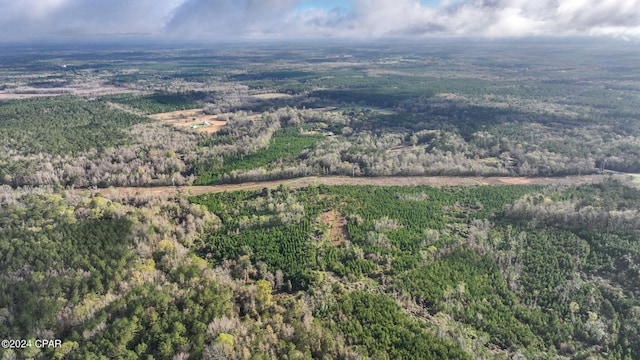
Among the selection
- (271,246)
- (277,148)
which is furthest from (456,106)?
(271,246)

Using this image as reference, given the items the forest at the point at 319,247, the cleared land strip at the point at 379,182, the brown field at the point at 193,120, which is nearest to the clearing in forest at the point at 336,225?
the forest at the point at 319,247

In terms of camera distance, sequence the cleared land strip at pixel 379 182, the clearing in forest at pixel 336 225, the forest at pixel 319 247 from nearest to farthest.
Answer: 1. the forest at pixel 319 247
2. the clearing in forest at pixel 336 225
3. the cleared land strip at pixel 379 182

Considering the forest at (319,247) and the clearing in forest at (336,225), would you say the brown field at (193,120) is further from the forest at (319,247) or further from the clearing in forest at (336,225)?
the clearing in forest at (336,225)

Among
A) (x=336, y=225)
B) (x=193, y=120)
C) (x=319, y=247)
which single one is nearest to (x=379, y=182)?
(x=336, y=225)

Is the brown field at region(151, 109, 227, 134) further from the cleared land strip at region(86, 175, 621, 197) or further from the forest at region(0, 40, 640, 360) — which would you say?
the cleared land strip at region(86, 175, 621, 197)

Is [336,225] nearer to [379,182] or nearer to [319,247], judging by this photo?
[319,247]

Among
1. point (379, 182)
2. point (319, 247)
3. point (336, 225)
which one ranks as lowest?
point (319, 247)
